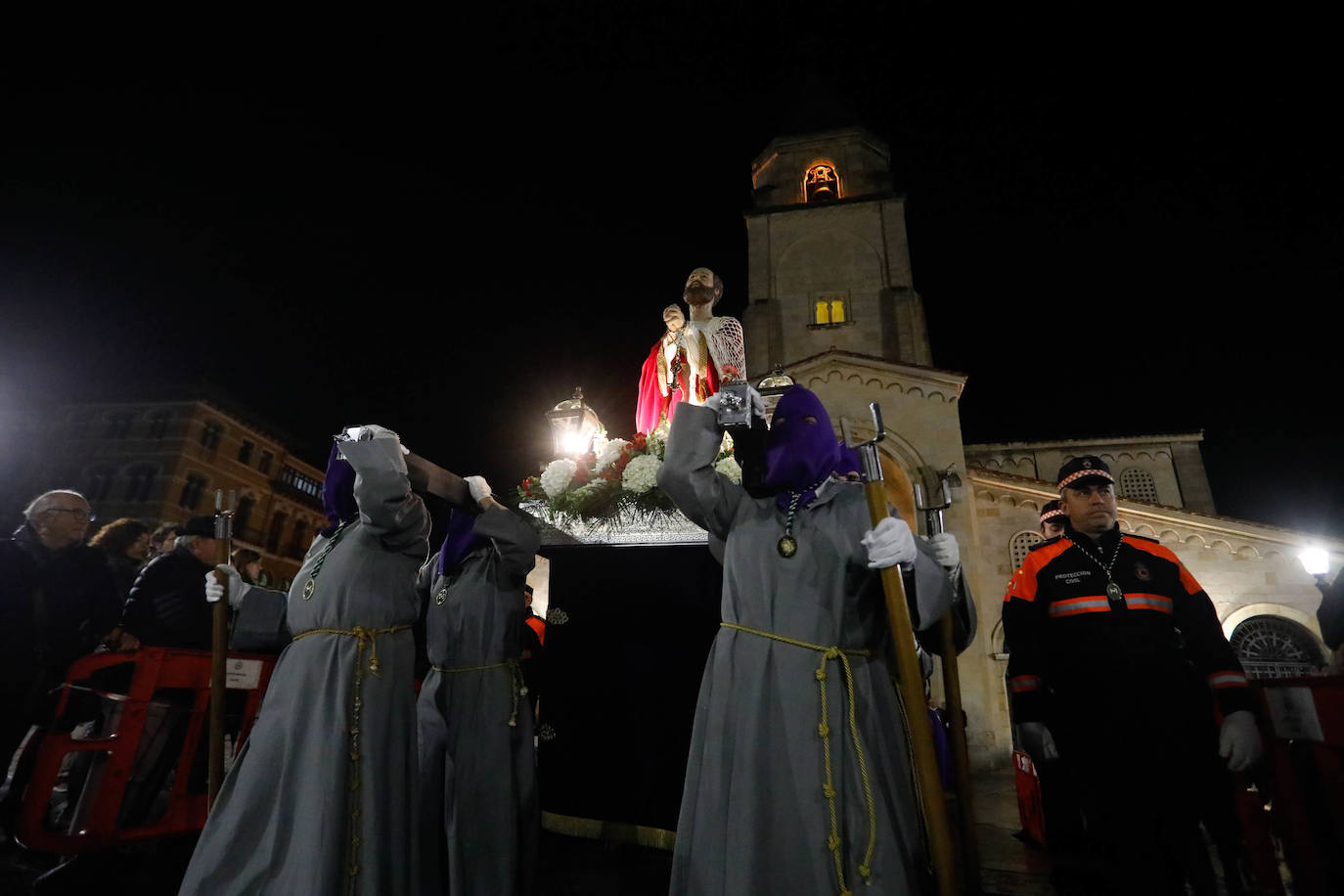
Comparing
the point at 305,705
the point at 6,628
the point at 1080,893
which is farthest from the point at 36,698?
the point at 1080,893

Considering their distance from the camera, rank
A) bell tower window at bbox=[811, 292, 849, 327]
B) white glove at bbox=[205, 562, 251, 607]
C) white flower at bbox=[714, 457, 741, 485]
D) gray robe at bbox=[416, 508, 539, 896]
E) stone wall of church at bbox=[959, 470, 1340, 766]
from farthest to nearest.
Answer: bell tower window at bbox=[811, 292, 849, 327]
stone wall of church at bbox=[959, 470, 1340, 766]
white flower at bbox=[714, 457, 741, 485]
white glove at bbox=[205, 562, 251, 607]
gray robe at bbox=[416, 508, 539, 896]

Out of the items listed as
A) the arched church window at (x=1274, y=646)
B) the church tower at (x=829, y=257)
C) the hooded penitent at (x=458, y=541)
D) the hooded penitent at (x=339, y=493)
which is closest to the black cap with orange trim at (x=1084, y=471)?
the hooded penitent at (x=458, y=541)

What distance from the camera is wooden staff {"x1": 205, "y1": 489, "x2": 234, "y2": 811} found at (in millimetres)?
3422

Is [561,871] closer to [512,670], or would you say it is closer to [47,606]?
[512,670]

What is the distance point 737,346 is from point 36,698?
583cm

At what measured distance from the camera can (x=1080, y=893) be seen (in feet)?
12.5

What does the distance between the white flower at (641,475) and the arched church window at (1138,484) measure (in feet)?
88.8

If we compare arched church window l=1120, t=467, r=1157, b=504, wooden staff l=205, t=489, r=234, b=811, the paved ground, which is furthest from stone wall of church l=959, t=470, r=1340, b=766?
wooden staff l=205, t=489, r=234, b=811

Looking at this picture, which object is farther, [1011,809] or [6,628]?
[1011,809]

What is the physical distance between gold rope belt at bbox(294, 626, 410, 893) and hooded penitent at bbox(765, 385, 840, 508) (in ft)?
6.67

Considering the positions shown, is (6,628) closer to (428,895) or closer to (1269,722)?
(428,895)

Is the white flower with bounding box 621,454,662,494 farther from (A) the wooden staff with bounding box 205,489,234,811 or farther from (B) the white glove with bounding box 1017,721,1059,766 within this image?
(B) the white glove with bounding box 1017,721,1059,766

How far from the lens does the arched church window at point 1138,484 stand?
81.7 ft

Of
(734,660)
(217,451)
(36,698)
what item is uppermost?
(217,451)
